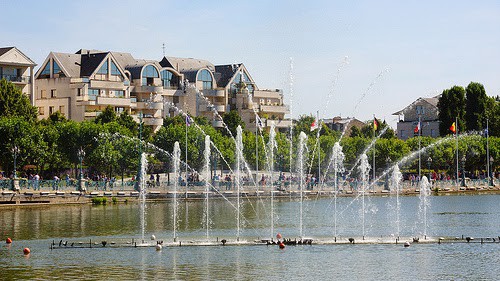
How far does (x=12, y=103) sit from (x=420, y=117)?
8972 cm

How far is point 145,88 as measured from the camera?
154 meters

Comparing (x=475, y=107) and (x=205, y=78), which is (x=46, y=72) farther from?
(x=475, y=107)

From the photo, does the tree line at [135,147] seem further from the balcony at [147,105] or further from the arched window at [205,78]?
the arched window at [205,78]

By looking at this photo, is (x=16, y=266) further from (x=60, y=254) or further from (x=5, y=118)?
(x=5, y=118)

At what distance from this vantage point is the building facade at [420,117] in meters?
184

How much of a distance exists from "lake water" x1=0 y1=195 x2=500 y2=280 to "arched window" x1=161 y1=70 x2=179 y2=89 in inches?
3067

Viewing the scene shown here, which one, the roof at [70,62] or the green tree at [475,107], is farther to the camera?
the green tree at [475,107]

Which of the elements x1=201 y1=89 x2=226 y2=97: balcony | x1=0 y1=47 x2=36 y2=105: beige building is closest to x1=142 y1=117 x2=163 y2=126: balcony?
x1=201 y1=89 x2=226 y2=97: balcony

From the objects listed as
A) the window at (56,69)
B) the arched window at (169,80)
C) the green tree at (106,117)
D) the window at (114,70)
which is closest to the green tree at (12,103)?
the green tree at (106,117)

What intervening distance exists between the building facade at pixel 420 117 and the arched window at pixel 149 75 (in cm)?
5375

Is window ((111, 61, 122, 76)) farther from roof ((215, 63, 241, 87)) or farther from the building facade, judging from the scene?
the building facade

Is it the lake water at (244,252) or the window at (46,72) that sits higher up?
the window at (46,72)

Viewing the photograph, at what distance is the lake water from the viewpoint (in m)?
45.6

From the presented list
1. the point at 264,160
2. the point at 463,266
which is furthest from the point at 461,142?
the point at 463,266
